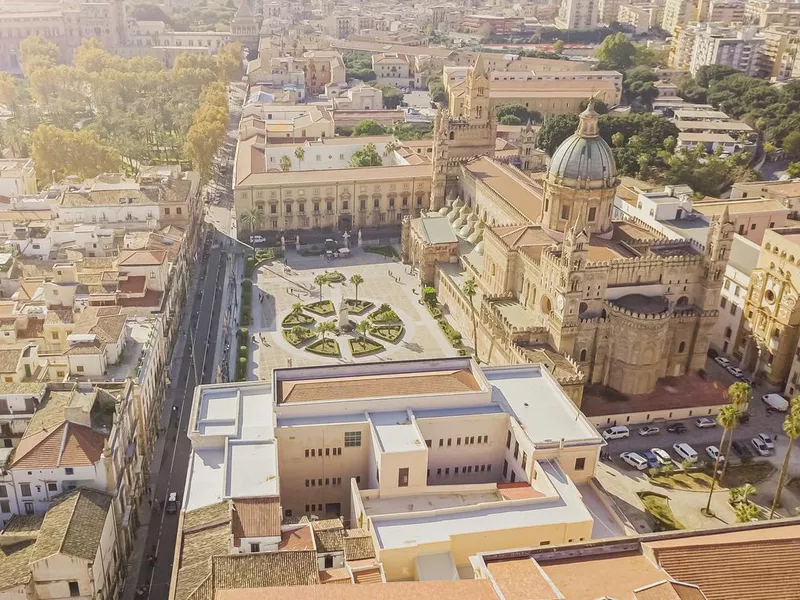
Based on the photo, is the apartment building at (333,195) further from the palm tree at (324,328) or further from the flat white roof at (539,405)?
the flat white roof at (539,405)

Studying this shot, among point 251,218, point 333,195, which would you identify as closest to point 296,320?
point 251,218

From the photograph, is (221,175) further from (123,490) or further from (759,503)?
(759,503)

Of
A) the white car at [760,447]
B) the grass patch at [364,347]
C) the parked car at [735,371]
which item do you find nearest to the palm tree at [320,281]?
the grass patch at [364,347]

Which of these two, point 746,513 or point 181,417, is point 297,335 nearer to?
point 181,417

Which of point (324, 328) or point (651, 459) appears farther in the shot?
point (324, 328)

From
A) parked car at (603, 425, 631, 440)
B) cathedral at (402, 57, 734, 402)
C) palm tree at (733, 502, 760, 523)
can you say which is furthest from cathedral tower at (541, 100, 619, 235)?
palm tree at (733, 502, 760, 523)

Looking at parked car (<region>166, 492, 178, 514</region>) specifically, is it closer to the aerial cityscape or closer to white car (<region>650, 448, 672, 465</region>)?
the aerial cityscape

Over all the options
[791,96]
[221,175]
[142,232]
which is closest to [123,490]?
[142,232]
